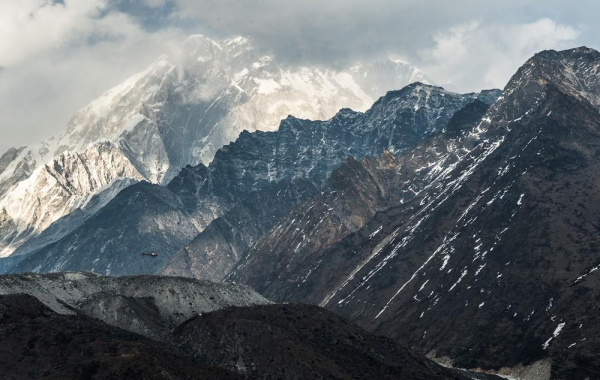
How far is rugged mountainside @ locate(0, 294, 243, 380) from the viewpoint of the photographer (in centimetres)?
16400

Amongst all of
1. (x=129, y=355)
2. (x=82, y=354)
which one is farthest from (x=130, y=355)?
(x=82, y=354)

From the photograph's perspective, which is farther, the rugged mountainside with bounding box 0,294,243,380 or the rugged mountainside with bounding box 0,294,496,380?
the rugged mountainside with bounding box 0,294,496,380

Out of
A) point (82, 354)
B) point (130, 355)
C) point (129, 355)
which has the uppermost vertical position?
point (82, 354)

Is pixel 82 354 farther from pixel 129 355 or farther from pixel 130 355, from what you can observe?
pixel 130 355

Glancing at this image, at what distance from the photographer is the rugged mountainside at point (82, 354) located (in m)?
164

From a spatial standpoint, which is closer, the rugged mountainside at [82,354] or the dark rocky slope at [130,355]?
the rugged mountainside at [82,354]

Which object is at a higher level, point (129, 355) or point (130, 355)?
point (129, 355)

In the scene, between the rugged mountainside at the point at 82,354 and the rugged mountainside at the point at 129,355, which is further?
the rugged mountainside at the point at 129,355

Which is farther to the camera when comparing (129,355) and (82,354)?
(82,354)

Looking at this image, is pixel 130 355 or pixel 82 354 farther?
pixel 82 354

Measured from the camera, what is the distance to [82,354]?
170875 mm

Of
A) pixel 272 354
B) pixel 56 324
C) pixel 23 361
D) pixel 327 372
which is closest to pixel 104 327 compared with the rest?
pixel 56 324

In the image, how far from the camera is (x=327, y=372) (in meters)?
186

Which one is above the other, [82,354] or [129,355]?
[82,354]
